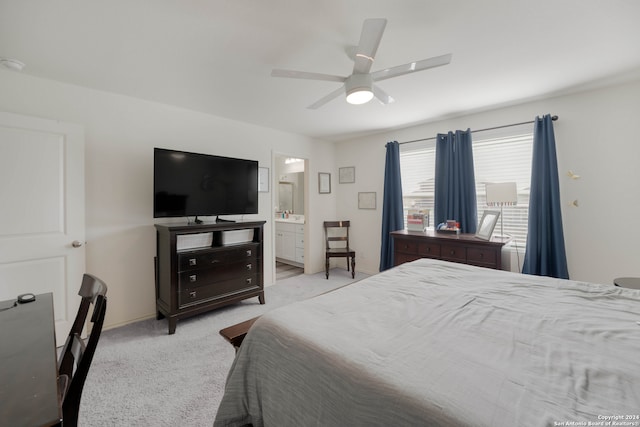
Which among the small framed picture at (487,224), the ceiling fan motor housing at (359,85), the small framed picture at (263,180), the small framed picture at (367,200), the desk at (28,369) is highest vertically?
the ceiling fan motor housing at (359,85)

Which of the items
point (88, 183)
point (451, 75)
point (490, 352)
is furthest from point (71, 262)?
point (451, 75)

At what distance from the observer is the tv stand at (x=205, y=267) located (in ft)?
8.96

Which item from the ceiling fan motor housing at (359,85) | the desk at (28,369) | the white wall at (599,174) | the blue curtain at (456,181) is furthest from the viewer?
Result: the blue curtain at (456,181)

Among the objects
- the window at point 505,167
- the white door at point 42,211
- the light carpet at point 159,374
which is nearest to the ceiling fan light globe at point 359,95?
the window at point 505,167

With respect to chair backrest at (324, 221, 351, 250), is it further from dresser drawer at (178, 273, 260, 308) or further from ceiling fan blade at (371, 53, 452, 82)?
ceiling fan blade at (371, 53, 452, 82)

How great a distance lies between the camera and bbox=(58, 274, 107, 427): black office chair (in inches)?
38.2

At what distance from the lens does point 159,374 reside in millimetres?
2051

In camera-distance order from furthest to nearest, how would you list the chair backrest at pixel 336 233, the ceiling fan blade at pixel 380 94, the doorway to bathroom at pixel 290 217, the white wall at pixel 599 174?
the doorway to bathroom at pixel 290 217 < the chair backrest at pixel 336 233 < the white wall at pixel 599 174 < the ceiling fan blade at pixel 380 94

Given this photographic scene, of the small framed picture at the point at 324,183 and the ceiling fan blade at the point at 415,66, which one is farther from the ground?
the ceiling fan blade at the point at 415,66

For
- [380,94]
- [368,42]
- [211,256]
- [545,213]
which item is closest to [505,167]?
[545,213]

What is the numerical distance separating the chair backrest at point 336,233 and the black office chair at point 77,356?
3.91 metres

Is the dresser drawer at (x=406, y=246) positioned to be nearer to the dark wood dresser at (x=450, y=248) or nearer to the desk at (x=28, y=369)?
the dark wood dresser at (x=450, y=248)

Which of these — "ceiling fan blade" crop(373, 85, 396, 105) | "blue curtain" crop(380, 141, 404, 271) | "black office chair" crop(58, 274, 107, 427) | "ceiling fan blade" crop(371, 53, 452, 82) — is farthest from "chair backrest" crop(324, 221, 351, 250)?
"black office chair" crop(58, 274, 107, 427)

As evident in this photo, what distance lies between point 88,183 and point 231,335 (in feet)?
7.82
